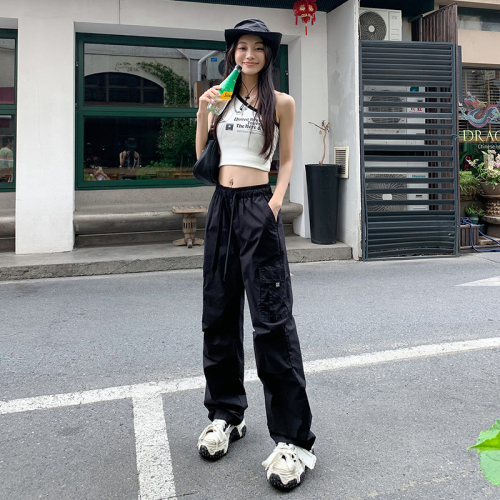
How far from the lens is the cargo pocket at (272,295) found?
2611 mm

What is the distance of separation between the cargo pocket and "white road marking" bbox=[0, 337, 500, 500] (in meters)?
0.87

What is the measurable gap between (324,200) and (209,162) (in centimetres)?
596

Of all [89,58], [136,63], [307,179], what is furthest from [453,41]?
[89,58]

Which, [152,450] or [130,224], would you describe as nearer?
[152,450]

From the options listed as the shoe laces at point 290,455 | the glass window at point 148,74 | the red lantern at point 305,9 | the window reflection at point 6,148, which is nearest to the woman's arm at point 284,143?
the shoe laces at point 290,455

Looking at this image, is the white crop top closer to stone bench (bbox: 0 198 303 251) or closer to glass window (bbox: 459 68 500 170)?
stone bench (bbox: 0 198 303 251)

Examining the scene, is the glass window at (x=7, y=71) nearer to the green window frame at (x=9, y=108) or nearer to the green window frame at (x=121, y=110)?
the green window frame at (x=9, y=108)

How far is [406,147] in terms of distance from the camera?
8.52 meters

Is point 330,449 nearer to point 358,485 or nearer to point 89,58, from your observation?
point 358,485

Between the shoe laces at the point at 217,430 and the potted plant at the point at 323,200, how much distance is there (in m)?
5.95

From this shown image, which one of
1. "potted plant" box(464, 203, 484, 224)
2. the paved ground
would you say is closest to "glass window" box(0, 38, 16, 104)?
the paved ground

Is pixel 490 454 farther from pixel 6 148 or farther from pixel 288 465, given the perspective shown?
pixel 6 148

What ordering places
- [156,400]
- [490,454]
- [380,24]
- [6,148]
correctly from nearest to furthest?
[490,454] → [156,400] → [6,148] → [380,24]

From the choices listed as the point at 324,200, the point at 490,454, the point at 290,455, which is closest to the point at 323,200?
the point at 324,200
